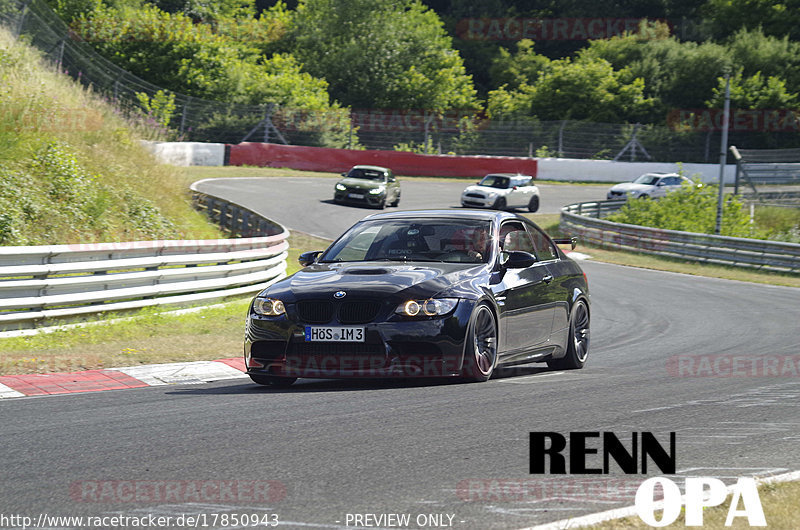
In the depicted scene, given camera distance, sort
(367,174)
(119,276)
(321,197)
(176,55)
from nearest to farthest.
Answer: (119,276), (367,174), (321,197), (176,55)

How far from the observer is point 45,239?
1634 cm

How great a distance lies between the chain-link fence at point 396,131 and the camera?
49.2 m

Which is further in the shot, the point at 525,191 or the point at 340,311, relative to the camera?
the point at 525,191

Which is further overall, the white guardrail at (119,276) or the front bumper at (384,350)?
the white guardrail at (119,276)

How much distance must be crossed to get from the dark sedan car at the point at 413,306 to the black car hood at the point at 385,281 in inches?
0.4

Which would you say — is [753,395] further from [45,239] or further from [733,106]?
[733,106]

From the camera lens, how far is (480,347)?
8594 mm

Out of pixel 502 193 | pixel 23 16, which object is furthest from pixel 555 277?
pixel 23 16

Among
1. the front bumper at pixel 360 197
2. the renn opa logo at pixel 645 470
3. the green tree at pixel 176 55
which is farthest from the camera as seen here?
the green tree at pixel 176 55

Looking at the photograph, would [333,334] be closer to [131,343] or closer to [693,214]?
[131,343]

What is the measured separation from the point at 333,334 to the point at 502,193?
102ft

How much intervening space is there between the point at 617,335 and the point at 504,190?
80.6ft

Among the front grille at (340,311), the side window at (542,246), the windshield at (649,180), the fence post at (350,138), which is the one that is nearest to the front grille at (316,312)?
the front grille at (340,311)

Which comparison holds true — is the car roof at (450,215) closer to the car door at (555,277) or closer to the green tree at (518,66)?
the car door at (555,277)
